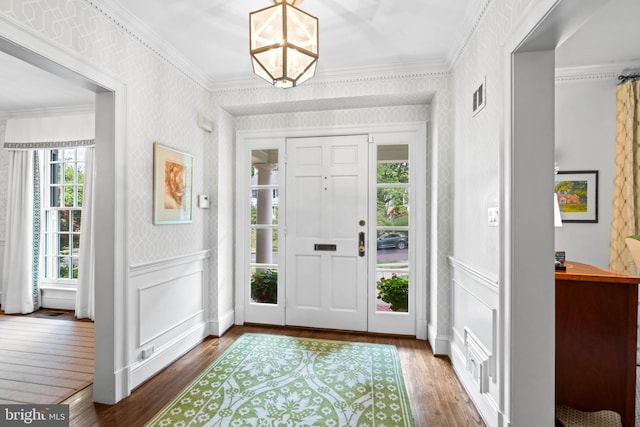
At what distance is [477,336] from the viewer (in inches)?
82.9

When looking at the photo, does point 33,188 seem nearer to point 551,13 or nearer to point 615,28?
point 551,13

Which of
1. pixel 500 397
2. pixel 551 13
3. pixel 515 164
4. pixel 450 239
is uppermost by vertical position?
pixel 551 13

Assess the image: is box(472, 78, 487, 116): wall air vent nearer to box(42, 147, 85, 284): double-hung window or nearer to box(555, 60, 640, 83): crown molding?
box(555, 60, 640, 83): crown molding

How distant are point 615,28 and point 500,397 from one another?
110 inches

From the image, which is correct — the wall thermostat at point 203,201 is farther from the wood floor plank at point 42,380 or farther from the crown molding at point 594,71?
the crown molding at point 594,71

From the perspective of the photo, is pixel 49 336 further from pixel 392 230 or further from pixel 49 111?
pixel 392 230

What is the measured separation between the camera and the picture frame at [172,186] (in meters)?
2.49

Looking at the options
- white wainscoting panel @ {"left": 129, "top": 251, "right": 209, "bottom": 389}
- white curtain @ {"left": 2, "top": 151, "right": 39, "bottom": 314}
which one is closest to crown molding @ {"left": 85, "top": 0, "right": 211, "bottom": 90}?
white wainscoting panel @ {"left": 129, "top": 251, "right": 209, "bottom": 389}

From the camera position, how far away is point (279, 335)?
10.5ft

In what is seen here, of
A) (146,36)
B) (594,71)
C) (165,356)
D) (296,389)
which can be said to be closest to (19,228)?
(165,356)

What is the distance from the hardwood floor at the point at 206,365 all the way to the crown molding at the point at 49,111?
332 centimetres

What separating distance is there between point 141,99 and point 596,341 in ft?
11.5

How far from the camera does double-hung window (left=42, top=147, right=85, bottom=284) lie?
4.14 m

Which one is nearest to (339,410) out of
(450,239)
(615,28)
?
(450,239)
